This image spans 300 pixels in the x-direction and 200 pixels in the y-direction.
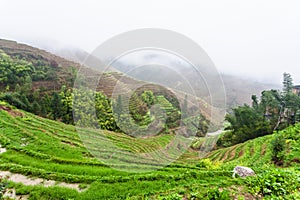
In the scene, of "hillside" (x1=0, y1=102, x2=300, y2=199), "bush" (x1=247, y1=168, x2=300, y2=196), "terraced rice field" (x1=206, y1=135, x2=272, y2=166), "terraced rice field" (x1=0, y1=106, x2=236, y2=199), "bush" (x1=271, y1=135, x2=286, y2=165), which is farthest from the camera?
"terraced rice field" (x1=206, y1=135, x2=272, y2=166)

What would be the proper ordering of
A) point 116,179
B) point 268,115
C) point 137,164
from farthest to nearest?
point 268,115 < point 137,164 < point 116,179

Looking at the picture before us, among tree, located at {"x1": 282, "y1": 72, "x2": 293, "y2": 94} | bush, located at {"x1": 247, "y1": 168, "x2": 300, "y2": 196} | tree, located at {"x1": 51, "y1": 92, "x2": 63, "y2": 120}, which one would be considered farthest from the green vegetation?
tree, located at {"x1": 282, "y1": 72, "x2": 293, "y2": 94}

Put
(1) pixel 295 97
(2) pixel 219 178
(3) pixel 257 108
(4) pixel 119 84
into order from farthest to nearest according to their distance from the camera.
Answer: (3) pixel 257 108, (1) pixel 295 97, (2) pixel 219 178, (4) pixel 119 84

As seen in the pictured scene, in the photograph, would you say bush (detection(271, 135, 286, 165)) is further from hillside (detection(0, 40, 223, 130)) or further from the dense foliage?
the dense foliage

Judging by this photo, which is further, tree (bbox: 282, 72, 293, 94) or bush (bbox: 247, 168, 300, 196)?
tree (bbox: 282, 72, 293, 94)

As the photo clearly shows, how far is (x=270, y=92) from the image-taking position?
105 feet

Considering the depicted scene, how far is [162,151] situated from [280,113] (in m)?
30.2

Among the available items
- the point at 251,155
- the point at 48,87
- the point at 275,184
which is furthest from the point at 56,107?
the point at 275,184

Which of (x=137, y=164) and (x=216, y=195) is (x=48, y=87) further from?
(x=216, y=195)

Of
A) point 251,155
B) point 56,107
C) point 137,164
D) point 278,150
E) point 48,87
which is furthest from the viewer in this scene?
point 48,87

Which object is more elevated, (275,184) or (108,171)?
(275,184)

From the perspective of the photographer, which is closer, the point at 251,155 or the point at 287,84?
the point at 251,155

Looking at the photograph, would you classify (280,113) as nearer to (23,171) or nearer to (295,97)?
(295,97)

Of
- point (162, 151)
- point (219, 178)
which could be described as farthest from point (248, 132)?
point (162, 151)
